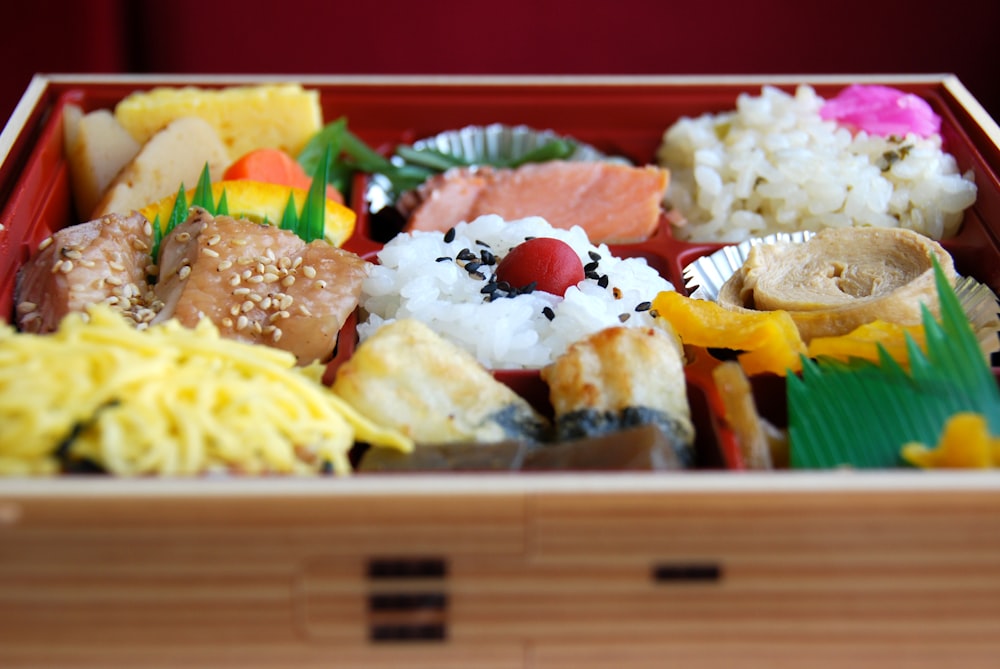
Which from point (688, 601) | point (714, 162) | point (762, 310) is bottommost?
point (688, 601)

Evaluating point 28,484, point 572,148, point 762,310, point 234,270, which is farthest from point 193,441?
point 572,148

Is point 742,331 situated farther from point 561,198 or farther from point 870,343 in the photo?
point 561,198

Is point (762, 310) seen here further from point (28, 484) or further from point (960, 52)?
point (960, 52)

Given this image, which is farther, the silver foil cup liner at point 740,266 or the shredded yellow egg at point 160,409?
the silver foil cup liner at point 740,266

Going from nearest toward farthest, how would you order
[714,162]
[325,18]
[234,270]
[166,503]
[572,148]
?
[166,503], [234,270], [714,162], [572,148], [325,18]

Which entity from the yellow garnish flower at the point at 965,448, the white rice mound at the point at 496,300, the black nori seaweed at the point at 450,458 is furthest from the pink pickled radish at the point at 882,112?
the black nori seaweed at the point at 450,458

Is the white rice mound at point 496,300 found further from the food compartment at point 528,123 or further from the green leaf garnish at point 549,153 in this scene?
the green leaf garnish at point 549,153

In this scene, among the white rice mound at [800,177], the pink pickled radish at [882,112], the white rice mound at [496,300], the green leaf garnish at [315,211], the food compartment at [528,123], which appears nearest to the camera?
the white rice mound at [496,300]
